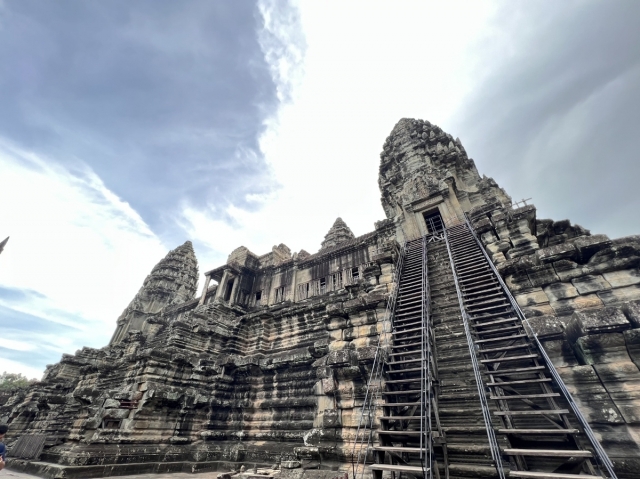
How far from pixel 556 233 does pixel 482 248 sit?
3.10 metres

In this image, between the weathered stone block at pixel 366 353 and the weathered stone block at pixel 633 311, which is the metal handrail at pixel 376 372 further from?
the weathered stone block at pixel 633 311

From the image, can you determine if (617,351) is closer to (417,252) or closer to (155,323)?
(417,252)

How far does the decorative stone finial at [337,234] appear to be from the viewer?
34.5 m

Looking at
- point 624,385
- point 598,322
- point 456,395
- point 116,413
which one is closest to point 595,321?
point 598,322

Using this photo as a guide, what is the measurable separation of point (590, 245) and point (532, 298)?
4.92 ft

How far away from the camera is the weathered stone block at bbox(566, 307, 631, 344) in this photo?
4.39 metres

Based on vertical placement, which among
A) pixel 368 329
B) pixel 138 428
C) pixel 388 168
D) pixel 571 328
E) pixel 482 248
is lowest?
pixel 138 428

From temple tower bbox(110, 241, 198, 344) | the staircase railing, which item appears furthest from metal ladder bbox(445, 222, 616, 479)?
temple tower bbox(110, 241, 198, 344)

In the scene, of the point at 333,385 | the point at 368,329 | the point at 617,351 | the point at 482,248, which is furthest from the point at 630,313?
the point at 333,385

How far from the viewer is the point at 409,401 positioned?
5492 mm

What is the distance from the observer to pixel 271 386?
12172mm

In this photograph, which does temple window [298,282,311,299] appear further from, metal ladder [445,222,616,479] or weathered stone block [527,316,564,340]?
weathered stone block [527,316,564,340]

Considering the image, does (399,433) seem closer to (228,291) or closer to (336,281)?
(336,281)

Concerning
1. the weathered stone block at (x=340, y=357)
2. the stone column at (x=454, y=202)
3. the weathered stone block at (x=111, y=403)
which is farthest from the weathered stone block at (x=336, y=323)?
the weathered stone block at (x=111, y=403)
